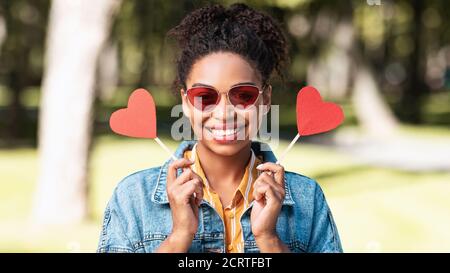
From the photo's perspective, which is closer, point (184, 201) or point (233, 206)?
point (184, 201)

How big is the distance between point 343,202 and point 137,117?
710 centimetres

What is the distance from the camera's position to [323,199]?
2.30 m

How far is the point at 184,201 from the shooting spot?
77.3 inches

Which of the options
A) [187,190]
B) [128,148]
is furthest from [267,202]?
[128,148]

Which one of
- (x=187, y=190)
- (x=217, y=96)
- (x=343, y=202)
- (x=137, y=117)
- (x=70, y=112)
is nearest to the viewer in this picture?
(x=187, y=190)

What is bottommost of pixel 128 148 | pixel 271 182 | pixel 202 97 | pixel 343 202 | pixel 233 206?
pixel 128 148

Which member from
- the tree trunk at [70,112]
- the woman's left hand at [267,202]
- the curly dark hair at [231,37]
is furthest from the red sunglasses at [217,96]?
the tree trunk at [70,112]

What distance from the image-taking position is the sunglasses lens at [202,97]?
6.93 feet

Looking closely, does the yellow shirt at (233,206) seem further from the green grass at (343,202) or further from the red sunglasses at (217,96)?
the green grass at (343,202)

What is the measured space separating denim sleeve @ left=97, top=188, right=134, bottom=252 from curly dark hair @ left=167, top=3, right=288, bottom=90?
0.43m

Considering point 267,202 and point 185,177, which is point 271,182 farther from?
point 185,177

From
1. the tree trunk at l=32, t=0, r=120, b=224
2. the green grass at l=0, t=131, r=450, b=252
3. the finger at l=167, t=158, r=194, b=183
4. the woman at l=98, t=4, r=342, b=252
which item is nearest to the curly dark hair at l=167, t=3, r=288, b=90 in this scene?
the woman at l=98, t=4, r=342, b=252
